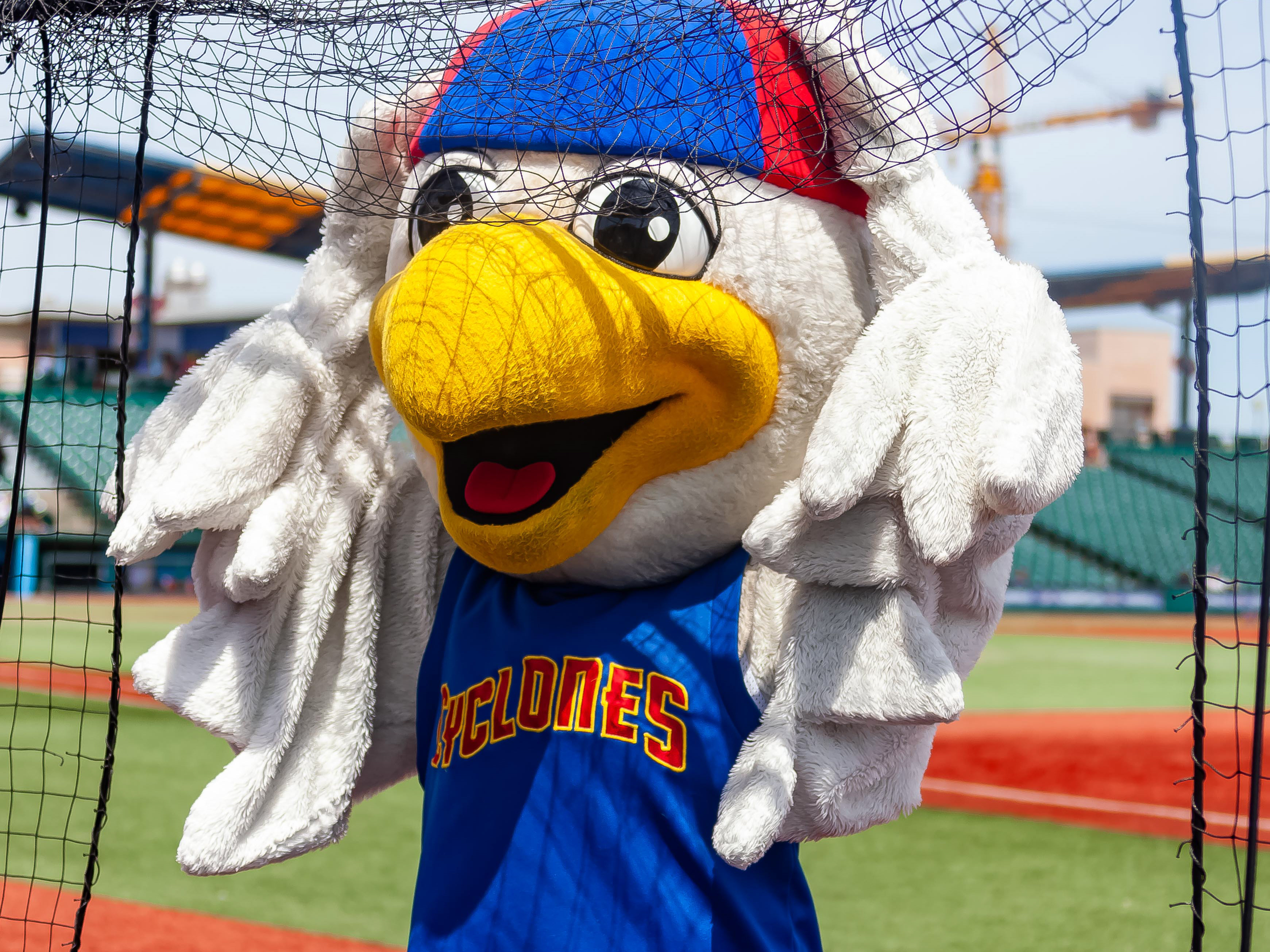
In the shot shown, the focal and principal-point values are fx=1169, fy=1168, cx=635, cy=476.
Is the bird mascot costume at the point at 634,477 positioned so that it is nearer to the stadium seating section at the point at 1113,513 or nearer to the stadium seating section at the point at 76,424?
the stadium seating section at the point at 76,424

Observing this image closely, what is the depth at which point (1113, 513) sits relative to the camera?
746 inches

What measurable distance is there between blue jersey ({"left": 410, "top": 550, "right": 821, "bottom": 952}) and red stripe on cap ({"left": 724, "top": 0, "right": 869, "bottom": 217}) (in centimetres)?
45

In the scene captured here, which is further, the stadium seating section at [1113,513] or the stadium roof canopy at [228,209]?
the stadium seating section at [1113,513]

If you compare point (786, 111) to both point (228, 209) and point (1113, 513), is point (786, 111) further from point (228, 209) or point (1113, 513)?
point (1113, 513)

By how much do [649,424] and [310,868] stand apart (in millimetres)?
2799

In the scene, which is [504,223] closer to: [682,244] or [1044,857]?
[682,244]

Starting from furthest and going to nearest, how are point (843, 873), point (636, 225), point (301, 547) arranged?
1. point (843, 873)
2. point (301, 547)
3. point (636, 225)

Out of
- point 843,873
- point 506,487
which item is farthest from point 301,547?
point 843,873

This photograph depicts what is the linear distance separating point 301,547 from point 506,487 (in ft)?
1.11

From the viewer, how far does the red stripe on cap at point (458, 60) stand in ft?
4.57

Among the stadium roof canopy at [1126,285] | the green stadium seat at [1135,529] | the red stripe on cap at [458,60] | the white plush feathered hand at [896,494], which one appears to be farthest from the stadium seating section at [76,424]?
the stadium roof canopy at [1126,285]

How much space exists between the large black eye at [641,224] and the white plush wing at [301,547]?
0.27 metres

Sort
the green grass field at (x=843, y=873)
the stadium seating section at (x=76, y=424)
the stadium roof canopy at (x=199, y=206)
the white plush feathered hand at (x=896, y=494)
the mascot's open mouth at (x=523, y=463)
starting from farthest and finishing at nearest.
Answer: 1. the stadium seating section at (x=76, y=424)
2. the stadium roof canopy at (x=199, y=206)
3. the green grass field at (x=843, y=873)
4. the mascot's open mouth at (x=523, y=463)
5. the white plush feathered hand at (x=896, y=494)

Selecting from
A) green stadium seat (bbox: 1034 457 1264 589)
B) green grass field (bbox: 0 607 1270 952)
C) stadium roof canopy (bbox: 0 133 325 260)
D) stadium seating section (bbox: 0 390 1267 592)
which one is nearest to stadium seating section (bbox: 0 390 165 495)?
stadium seating section (bbox: 0 390 1267 592)
